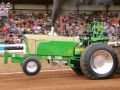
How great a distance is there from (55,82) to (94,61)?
110 cm

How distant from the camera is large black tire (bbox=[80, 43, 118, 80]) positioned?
9.27 m

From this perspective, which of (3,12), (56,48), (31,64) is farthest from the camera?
(3,12)

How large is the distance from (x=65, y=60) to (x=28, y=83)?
47.6 inches

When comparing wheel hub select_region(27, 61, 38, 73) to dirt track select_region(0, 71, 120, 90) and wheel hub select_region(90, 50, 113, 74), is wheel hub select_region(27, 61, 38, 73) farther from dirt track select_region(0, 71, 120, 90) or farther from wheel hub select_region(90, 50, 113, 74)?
wheel hub select_region(90, 50, 113, 74)

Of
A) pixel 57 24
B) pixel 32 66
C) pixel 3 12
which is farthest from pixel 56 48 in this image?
pixel 3 12

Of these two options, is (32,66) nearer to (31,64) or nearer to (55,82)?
(31,64)

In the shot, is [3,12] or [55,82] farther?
[3,12]

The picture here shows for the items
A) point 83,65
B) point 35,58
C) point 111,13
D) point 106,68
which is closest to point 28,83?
point 35,58

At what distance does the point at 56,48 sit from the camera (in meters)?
9.60

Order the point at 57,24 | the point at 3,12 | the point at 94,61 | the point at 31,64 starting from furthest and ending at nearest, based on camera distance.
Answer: the point at 3,12, the point at 57,24, the point at 94,61, the point at 31,64

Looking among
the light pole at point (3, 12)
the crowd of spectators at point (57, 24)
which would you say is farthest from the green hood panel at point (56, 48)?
the light pole at point (3, 12)

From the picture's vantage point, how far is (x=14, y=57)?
9578 mm

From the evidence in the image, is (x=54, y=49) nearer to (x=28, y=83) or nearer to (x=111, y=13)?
(x=28, y=83)

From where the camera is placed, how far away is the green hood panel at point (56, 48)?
376 inches
